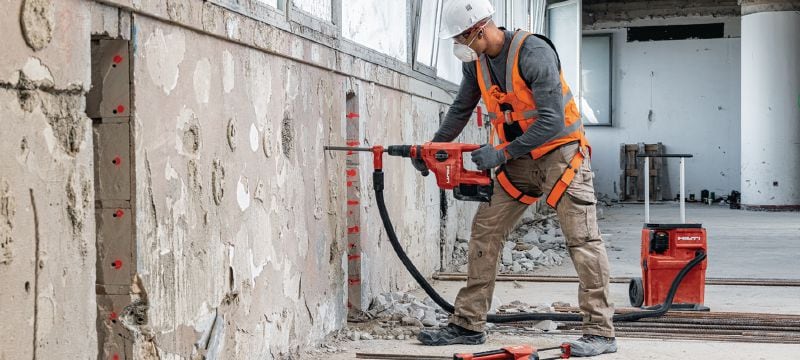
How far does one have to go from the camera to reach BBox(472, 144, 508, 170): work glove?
4516 mm

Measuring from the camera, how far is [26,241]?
7.80 feet

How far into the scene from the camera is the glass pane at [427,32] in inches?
306

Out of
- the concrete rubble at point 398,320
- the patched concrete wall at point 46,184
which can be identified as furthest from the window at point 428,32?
the patched concrete wall at point 46,184

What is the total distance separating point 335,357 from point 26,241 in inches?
89.6

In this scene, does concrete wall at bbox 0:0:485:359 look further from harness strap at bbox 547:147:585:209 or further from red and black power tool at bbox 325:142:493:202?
harness strap at bbox 547:147:585:209

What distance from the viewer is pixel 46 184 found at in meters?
2.47

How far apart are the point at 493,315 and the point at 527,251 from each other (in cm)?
400

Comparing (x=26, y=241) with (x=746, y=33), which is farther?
(x=746, y=33)

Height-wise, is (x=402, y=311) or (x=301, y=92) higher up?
(x=301, y=92)

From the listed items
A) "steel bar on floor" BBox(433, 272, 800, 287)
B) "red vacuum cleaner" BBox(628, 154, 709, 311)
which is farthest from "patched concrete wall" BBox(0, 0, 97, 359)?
"steel bar on floor" BBox(433, 272, 800, 287)

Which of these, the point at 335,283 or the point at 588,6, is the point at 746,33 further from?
the point at 335,283

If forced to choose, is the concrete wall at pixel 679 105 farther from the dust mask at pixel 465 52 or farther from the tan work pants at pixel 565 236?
the dust mask at pixel 465 52

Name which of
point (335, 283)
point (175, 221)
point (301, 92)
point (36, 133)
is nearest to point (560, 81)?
point (301, 92)

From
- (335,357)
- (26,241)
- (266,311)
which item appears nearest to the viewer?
(26,241)
